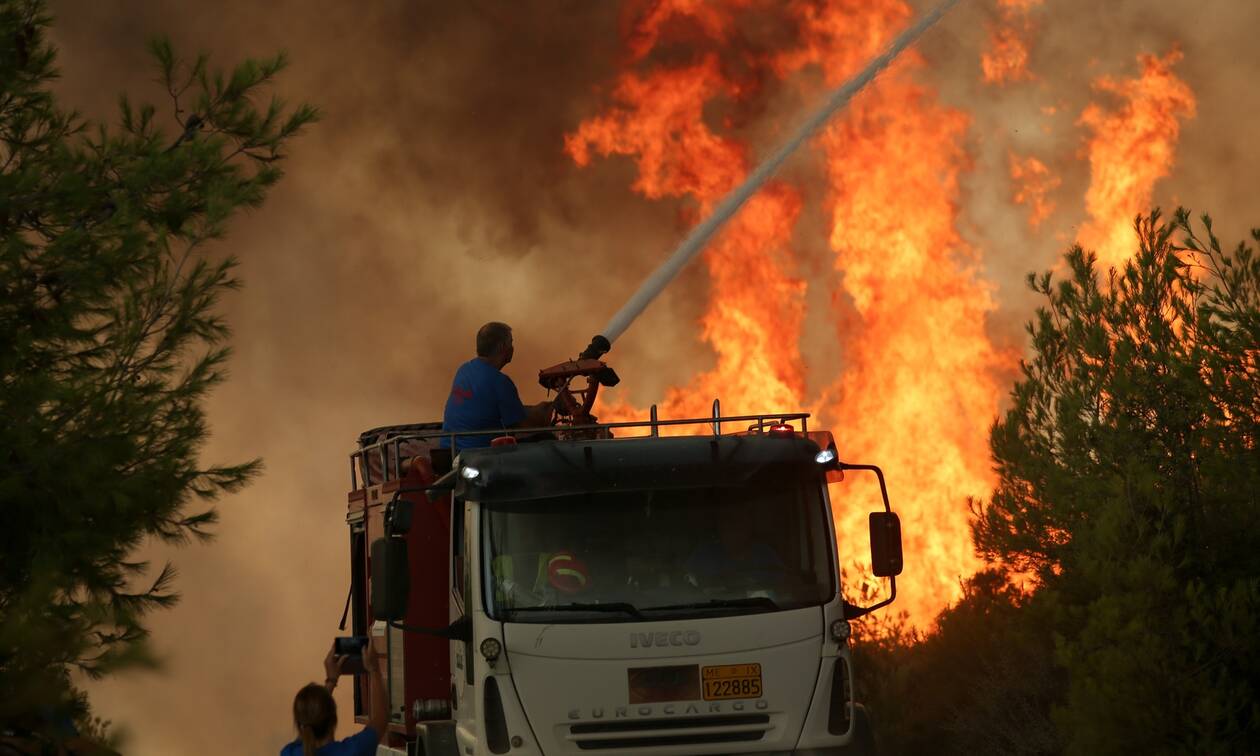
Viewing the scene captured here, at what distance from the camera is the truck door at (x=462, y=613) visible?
9453 millimetres

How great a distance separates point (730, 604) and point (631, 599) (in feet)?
1.98

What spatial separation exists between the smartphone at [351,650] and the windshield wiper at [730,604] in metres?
2.77

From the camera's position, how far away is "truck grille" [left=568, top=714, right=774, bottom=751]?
914 centimetres

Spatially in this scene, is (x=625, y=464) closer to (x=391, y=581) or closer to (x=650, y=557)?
(x=650, y=557)

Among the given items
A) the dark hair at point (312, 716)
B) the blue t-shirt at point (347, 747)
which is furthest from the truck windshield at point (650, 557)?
the dark hair at point (312, 716)

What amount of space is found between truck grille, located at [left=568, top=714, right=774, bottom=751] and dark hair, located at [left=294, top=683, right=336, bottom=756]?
1738 millimetres

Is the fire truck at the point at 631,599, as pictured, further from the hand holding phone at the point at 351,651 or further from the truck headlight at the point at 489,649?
the hand holding phone at the point at 351,651

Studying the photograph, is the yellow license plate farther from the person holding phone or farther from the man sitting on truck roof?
the man sitting on truck roof

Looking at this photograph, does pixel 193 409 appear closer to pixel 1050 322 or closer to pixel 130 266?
pixel 130 266

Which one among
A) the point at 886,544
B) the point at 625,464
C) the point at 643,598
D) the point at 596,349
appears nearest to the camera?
the point at 643,598

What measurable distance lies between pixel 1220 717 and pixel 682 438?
5.83m

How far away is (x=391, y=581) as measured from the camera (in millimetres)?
9141

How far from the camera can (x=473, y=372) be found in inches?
446

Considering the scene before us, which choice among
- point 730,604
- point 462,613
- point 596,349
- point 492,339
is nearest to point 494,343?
point 492,339
